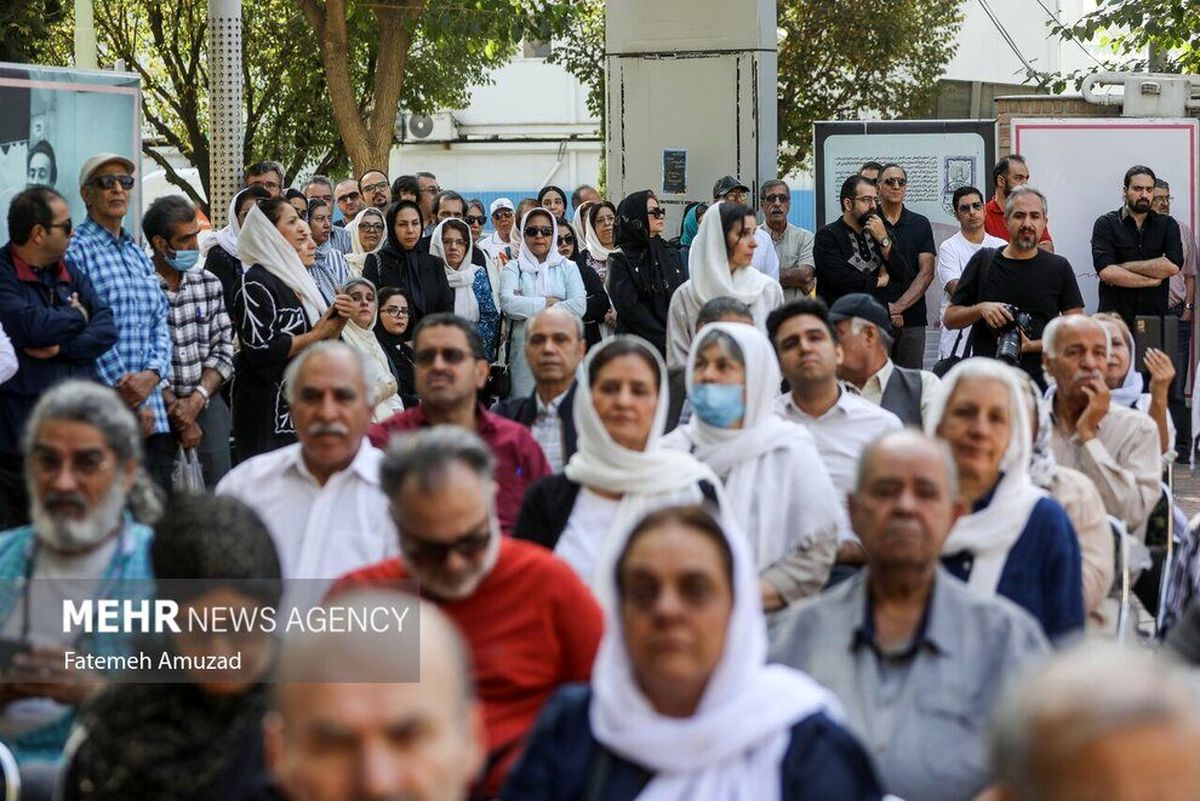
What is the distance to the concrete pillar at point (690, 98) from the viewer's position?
18.2 m

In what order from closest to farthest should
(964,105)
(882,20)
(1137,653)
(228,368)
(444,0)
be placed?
(1137,653)
(228,368)
(444,0)
(882,20)
(964,105)

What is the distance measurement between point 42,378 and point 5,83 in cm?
264

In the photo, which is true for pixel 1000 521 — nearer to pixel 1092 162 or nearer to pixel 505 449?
pixel 505 449

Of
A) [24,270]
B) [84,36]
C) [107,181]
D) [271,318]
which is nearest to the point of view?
[24,270]

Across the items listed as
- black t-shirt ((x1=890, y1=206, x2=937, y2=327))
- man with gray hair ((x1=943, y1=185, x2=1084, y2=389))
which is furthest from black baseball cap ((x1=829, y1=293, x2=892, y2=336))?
black t-shirt ((x1=890, y1=206, x2=937, y2=327))

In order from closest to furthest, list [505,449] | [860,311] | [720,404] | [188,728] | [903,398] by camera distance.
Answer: [188,728] → [720,404] → [505,449] → [903,398] → [860,311]

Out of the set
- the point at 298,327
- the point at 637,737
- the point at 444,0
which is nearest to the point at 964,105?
the point at 444,0

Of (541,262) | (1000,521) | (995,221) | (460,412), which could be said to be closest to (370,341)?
(541,262)

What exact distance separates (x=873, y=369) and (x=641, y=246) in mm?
4619

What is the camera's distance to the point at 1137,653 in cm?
261

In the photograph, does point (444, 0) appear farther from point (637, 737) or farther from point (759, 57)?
point (637, 737)

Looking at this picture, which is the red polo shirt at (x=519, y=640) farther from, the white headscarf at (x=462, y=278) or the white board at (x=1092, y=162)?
the white board at (x=1092, y=162)

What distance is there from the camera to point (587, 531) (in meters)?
5.97

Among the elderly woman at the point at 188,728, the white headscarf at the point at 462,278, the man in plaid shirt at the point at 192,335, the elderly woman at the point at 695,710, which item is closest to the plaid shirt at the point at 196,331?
the man in plaid shirt at the point at 192,335
